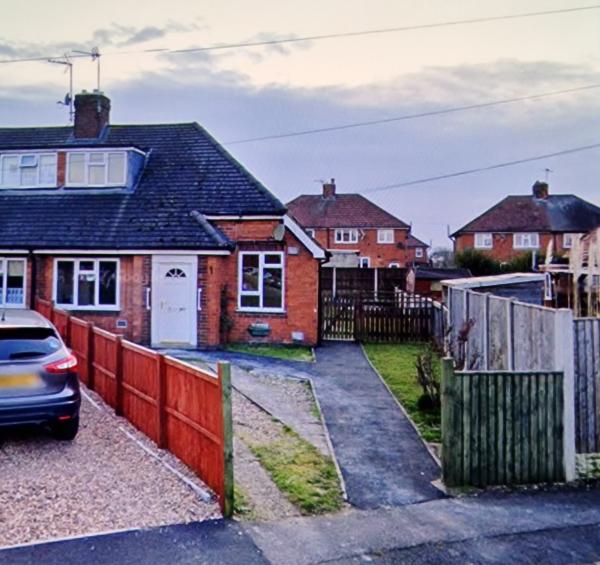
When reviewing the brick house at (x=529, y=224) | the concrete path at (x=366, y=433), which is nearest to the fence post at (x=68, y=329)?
the concrete path at (x=366, y=433)

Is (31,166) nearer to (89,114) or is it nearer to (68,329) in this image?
(89,114)

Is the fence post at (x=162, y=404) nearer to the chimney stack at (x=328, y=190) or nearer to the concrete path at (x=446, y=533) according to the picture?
the concrete path at (x=446, y=533)

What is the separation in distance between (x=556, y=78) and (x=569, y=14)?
18.7 feet

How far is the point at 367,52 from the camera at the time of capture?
648 inches

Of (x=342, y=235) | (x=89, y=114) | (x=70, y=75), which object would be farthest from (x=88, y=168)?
(x=342, y=235)

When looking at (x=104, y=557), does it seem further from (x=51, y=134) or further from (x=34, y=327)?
(x=51, y=134)

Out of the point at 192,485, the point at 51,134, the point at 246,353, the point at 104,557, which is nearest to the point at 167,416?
the point at 192,485

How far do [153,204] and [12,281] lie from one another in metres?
4.83

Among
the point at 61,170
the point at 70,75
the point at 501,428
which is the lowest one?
the point at 501,428

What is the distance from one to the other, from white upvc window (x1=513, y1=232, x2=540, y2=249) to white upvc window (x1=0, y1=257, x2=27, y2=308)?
142ft

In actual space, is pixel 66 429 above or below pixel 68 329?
below

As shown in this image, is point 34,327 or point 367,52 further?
point 367,52

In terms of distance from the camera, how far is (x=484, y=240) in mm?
53094

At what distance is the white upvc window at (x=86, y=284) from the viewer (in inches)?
676
